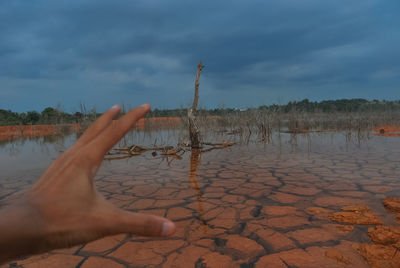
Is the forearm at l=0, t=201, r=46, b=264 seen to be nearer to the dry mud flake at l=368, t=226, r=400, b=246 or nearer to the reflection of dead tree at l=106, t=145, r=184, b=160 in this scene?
the dry mud flake at l=368, t=226, r=400, b=246

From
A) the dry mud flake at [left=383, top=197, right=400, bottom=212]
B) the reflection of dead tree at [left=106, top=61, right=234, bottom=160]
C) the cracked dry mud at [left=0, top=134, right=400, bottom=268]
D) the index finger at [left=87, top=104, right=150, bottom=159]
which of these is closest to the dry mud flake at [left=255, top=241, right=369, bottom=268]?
the cracked dry mud at [left=0, top=134, right=400, bottom=268]

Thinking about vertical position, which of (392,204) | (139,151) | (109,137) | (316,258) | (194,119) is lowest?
(316,258)

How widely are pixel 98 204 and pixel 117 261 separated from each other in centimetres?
167

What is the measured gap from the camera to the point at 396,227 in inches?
95.7

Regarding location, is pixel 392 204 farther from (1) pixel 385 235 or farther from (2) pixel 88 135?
(2) pixel 88 135

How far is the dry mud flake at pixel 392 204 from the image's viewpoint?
284cm

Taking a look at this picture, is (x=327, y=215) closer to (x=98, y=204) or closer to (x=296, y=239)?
(x=296, y=239)

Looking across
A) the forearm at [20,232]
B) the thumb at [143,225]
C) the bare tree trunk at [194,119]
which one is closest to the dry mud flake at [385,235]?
the thumb at [143,225]

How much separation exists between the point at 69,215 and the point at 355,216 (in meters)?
2.85

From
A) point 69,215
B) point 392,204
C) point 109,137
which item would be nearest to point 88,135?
point 109,137

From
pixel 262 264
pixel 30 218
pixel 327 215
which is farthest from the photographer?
pixel 327 215

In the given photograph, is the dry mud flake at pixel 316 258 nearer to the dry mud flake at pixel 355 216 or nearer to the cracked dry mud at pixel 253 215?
the cracked dry mud at pixel 253 215

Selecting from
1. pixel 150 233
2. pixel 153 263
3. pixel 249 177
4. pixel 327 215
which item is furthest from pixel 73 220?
pixel 249 177

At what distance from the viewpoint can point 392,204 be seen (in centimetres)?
291
